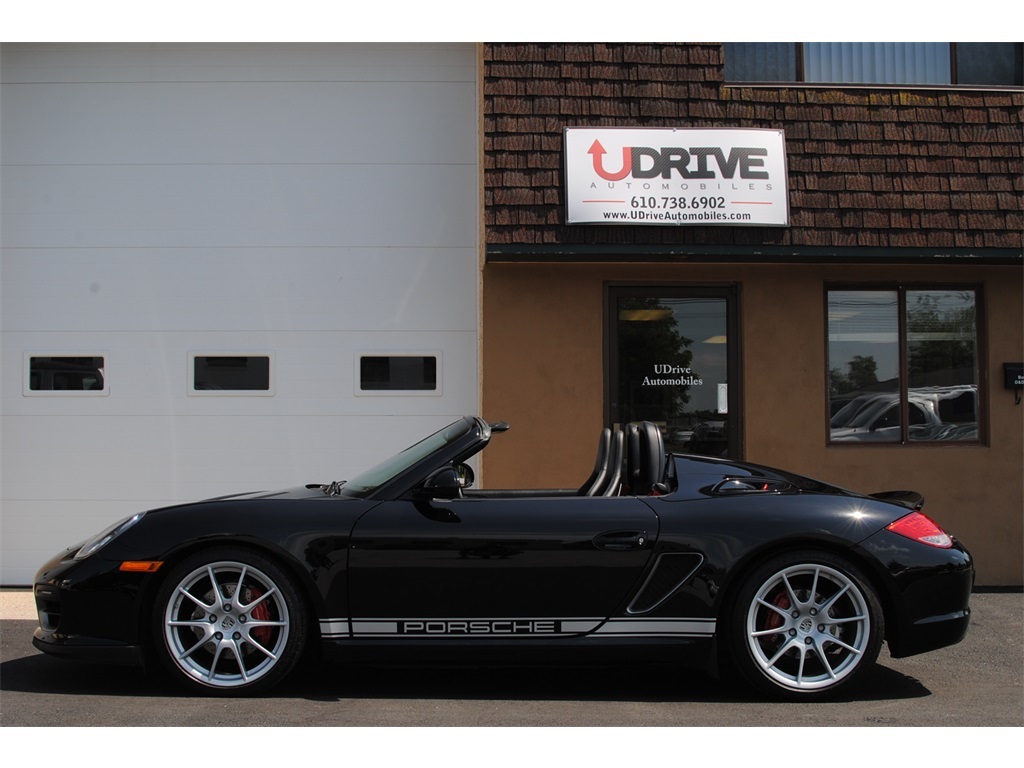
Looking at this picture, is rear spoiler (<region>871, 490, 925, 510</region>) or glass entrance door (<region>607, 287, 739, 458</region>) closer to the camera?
rear spoiler (<region>871, 490, 925, 510</region>)

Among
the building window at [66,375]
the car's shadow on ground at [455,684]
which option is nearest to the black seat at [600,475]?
the car's shadow on ground at [455,684]

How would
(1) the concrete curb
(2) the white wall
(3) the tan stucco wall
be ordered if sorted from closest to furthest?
(1) the concrete curb < (3) the tan stucco wall < (2) the white wall

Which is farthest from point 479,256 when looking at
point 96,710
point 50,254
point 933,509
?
point 96,710

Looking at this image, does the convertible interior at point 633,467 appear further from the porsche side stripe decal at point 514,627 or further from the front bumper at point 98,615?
the front bumper at point 98,615

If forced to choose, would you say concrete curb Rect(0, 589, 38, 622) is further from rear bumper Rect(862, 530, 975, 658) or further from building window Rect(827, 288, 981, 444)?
building window Rect(827, 288, 981, 444)

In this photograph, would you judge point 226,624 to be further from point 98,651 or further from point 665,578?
point 665,578

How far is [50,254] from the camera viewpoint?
808 cm

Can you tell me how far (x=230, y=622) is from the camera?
4.47 metres

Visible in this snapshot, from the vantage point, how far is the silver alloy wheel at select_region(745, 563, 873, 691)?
446 cm

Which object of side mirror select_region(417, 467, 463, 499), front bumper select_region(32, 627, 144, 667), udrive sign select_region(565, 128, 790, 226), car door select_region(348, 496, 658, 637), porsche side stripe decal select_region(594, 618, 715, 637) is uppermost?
udrive sign select_region(565, 128, 790, 226)

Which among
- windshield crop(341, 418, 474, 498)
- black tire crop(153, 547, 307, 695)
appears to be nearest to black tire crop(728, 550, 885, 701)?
windshield crop(341, 418, 474, 498)

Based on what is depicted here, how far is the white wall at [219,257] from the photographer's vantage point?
7992 mm

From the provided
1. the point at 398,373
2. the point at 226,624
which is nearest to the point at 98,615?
the point at 226,624

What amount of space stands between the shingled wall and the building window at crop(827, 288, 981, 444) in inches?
25.6
